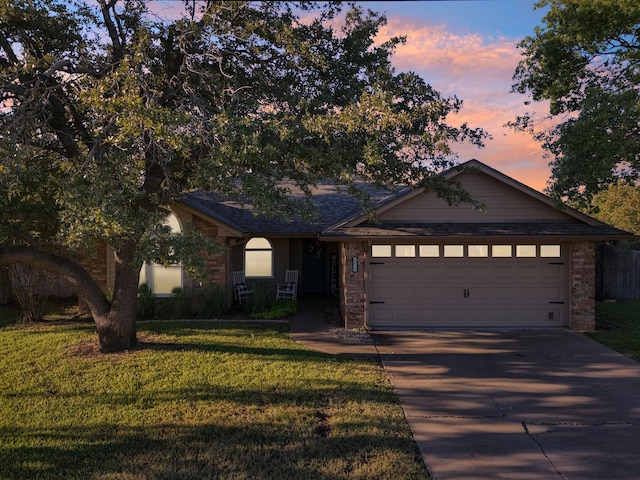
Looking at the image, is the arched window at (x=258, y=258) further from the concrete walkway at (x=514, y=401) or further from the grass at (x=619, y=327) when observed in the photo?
the grass at (x=619, y=327)

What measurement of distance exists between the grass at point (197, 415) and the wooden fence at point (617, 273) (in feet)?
43.3

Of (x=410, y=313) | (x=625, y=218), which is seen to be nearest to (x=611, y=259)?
(x=410, y=313)

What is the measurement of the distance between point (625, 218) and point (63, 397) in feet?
98.4

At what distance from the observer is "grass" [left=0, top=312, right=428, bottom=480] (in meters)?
4.80

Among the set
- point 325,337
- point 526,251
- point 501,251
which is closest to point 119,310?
point 325,337

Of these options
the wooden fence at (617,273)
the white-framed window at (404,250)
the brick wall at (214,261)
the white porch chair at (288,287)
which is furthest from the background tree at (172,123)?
the wooden fence at (617,273)

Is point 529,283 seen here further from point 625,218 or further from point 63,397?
point 625,218

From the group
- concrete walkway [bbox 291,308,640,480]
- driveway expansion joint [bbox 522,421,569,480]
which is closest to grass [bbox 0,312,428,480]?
concrete walkway [bbox 291,308,640,480]

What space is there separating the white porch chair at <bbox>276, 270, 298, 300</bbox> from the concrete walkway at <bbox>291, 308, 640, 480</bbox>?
4312 mm

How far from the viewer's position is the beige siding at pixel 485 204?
1176cm

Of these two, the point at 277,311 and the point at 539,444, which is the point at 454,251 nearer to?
the point at 277,311

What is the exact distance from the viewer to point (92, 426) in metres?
5.75

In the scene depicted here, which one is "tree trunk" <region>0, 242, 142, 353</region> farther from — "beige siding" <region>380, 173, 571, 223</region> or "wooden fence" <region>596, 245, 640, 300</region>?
"wooden fence" <region>596, 245, 640, 300</region>

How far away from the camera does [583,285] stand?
11453 millimetres
